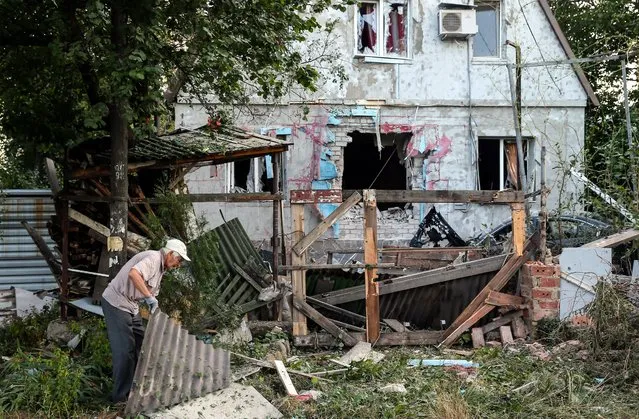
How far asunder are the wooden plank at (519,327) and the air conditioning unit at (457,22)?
323 inches

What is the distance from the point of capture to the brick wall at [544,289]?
9094mm

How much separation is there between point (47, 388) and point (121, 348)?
2.36 ft

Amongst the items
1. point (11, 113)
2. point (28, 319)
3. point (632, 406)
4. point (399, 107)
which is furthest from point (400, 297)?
point (399, 107)

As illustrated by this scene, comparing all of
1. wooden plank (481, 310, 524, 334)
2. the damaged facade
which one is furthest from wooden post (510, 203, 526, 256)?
the damaged facade

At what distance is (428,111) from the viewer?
16078 millimetres

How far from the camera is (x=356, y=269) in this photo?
10484 millimetres

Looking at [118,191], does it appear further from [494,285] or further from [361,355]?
[494,285]

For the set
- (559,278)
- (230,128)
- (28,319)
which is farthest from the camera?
(230,128)

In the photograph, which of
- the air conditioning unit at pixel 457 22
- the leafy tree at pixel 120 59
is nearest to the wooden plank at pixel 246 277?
the leafy tree at pixel 120 59

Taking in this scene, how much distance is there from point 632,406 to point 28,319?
7.51 meters

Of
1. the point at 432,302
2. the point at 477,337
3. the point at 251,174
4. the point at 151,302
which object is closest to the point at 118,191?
the point at 151,302

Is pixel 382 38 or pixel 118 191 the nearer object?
pixel 118 191

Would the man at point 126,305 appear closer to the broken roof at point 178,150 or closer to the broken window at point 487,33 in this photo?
the broken roof at point 178,150

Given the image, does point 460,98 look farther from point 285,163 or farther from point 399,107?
point 285,163
